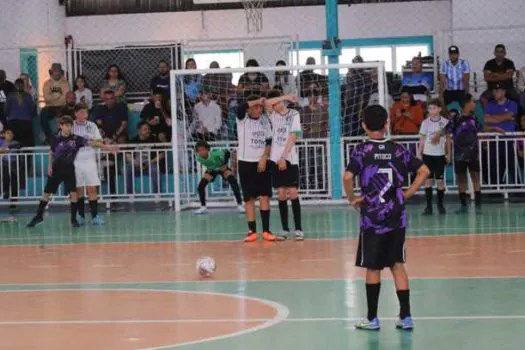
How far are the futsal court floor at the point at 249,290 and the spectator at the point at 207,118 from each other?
510 centimetres

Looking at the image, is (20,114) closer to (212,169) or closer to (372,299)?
(212,169)

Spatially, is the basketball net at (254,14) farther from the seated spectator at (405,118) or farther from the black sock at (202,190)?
the black sock at (202,190)

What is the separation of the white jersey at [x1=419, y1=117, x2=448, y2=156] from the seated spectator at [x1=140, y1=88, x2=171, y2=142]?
250 inches

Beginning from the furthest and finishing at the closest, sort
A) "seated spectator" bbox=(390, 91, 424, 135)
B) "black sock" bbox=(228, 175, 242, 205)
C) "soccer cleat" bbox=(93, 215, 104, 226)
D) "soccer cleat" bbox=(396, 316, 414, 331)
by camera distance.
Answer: "seated spectator" bbox=(390, 91, 424, 135) → "black sock" bbox=(228, 175, 242, 205) → "soccer cleat" bbox=(93, 215, 104, 226) → "soccer cleat" bbox=(396, 316, 414, 331)

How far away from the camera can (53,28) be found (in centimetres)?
3027

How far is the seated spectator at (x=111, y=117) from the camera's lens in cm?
2352

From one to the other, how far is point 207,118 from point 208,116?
0.05 meters

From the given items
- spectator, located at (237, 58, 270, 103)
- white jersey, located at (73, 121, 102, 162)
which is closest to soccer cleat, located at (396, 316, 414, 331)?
white jersey, located at (73, 121, 102, 162)

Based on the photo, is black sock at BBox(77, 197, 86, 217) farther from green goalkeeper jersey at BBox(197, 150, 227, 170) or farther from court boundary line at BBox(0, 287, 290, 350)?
court boundary line at BBox(0, 287, 290, 350)

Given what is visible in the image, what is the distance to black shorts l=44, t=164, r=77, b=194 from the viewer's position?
744 inches

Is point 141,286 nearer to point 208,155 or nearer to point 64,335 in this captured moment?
point 64,335

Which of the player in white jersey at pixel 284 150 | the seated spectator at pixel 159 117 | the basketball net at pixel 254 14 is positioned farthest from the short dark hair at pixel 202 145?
the basketball net at pixel 254 14

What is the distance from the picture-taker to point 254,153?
1577cm

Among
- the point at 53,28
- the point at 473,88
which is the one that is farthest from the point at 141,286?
the point at 53,28
